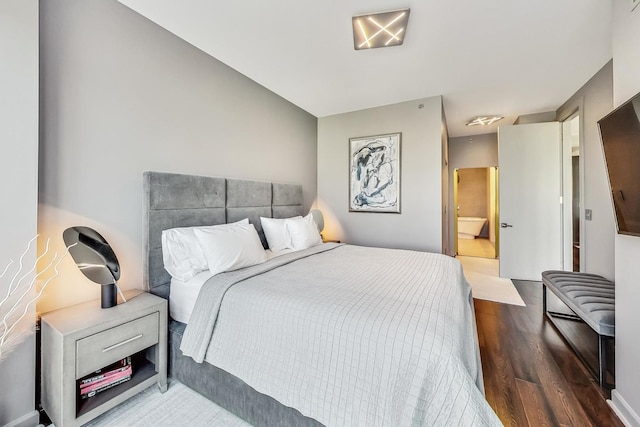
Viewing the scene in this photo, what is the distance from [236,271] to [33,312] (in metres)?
1.10

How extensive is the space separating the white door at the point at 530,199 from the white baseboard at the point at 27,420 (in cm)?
537

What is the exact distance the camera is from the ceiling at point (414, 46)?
6.20 ft

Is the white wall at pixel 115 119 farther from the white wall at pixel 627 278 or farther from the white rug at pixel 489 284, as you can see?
the white rug at pixel 489 284

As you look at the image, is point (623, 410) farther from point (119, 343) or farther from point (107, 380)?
point (107, 380)

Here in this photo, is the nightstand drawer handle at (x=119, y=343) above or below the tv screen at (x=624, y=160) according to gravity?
below

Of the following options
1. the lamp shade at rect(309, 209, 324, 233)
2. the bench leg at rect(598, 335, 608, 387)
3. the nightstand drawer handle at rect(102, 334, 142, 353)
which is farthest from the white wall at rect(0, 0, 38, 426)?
the bench leg at rect(598, 335, 608, 387)

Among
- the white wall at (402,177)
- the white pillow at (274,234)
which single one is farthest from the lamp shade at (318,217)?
the white pillow at (274,234)

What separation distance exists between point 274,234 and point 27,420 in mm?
2023

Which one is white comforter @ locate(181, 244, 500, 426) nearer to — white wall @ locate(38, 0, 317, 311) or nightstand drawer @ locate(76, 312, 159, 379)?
nightstand drawer @ locate(76, 312, 159, 379)

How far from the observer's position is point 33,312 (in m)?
1.41

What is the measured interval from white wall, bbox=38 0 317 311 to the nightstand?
305 mm

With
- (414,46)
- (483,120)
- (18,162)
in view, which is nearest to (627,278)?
(414,46)

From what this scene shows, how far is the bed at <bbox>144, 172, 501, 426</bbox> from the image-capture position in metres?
1.00

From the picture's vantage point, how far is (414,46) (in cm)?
233
